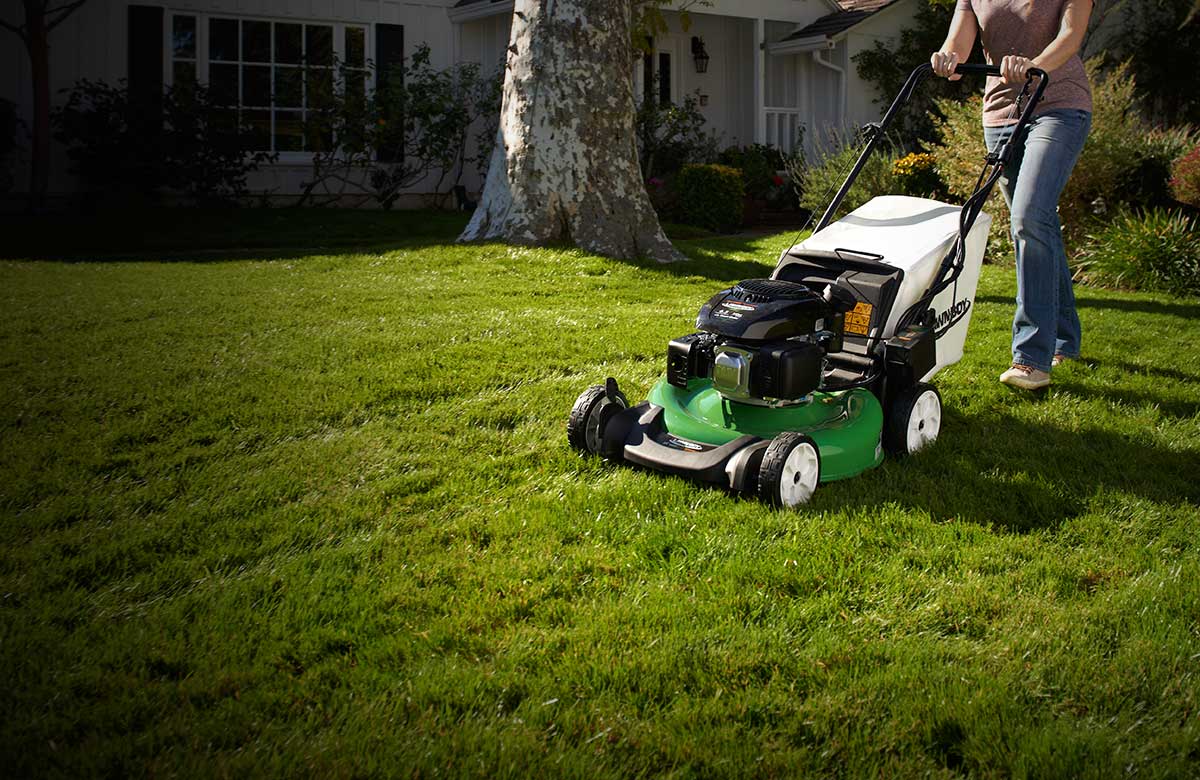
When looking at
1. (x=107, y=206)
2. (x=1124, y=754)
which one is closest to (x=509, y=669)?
(x=1124, y=754)

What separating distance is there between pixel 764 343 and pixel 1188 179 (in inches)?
262

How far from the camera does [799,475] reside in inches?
128

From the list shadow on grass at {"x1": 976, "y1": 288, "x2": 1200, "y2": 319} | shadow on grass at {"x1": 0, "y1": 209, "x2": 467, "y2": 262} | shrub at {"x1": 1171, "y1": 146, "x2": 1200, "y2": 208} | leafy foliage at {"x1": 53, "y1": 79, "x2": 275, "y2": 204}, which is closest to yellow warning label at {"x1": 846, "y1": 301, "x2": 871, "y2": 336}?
shadow on grass at {"x1": 976, "y1": 288, "x2": 1200, "y2": 319}

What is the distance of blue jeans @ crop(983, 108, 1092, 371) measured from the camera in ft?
15.0

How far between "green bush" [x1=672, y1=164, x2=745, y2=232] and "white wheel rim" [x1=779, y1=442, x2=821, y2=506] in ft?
33.4

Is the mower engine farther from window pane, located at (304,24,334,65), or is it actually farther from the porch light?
the porch light

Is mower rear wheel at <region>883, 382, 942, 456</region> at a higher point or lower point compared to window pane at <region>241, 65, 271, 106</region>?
lower

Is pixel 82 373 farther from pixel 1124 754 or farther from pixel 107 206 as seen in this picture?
pixel 107 206

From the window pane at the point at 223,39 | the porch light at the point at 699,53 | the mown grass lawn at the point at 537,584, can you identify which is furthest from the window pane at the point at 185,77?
the mown grass lawn at the point at 537,584

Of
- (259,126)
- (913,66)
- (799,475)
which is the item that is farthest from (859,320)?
(913,66)

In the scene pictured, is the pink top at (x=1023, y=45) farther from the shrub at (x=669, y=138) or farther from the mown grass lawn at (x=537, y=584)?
the shrub at (x=669, y=138)

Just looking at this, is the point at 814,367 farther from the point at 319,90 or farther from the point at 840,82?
the point at 840,82

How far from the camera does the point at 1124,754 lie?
197cm

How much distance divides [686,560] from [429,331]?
10.4ft
